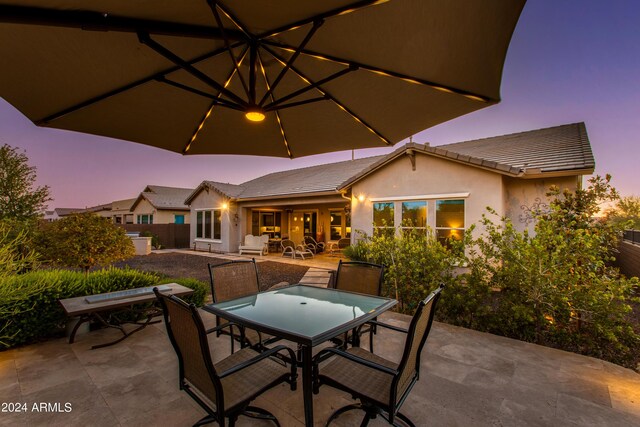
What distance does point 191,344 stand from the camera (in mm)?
1729

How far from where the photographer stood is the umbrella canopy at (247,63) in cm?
196

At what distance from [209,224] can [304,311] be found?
50.4 feet

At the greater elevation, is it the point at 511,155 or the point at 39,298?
the point at 511,155

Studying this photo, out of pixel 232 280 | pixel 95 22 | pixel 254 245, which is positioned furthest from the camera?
pixel 254 245

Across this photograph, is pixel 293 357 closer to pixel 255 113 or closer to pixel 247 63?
pixel 255 113

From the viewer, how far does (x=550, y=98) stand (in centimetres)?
1055

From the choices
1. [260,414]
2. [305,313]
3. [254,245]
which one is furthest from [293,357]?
[254,245]

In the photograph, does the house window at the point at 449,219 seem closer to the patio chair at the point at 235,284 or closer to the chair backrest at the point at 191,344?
the patio chair at the point at 235,284

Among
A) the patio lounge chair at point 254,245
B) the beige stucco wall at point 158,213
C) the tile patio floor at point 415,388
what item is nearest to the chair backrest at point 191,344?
the tile patio floor at point 415,388

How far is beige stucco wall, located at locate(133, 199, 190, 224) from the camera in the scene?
2186 centimetres

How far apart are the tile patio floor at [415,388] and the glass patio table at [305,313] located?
31.0 inches

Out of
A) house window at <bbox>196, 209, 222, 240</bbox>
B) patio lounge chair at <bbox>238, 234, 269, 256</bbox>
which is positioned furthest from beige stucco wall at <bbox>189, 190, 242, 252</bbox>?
patio lounge chair at <bbox>238, 234, 269, 256</bbox>

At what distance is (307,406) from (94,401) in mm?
2033

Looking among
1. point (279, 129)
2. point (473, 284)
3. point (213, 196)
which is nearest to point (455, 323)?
point (473, 284)
